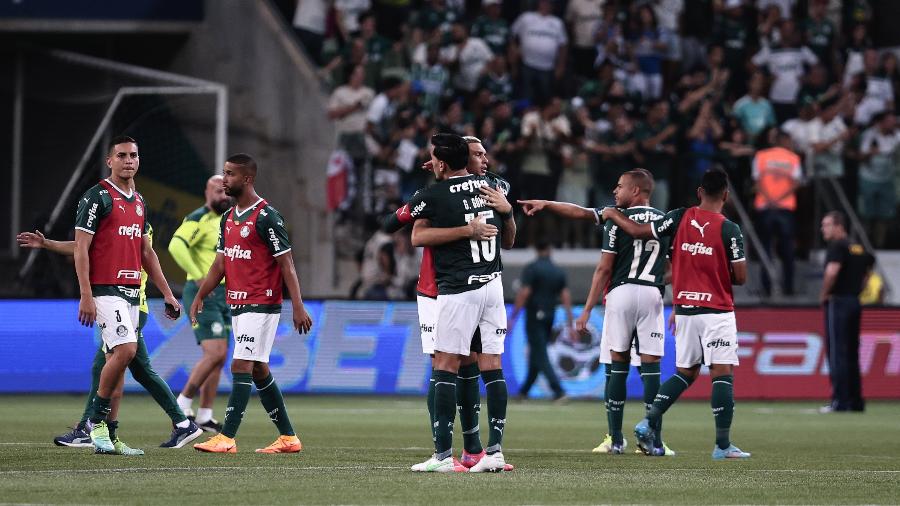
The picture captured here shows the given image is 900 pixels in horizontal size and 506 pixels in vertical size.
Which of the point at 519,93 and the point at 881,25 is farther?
the point at 881,25

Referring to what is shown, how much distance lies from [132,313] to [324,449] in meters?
2.01

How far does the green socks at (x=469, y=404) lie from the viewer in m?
10.4

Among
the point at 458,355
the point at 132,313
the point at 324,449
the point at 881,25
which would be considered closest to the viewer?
the point at 458,355

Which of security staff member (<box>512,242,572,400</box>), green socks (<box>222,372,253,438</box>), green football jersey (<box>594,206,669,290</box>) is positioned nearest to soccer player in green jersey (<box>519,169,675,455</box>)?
green football jersey (<box>594,206,669,290</box>)

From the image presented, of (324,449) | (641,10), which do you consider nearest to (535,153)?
(641,10)

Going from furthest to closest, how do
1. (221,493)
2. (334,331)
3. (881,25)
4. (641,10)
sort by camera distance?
(881,25) < (641,10) < (334,331) < (221,493)

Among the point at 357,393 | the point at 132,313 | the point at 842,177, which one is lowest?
the point at 357,393

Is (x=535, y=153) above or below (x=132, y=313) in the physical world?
above

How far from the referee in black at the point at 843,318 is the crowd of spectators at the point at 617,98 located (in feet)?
10.6

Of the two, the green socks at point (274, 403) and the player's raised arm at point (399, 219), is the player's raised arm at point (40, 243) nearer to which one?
the green socks at point (274, 403)

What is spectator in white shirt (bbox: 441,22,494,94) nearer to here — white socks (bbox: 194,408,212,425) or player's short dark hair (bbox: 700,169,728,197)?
white socks (bbox: 194,408,212,425)

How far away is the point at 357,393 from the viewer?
72.4 ft

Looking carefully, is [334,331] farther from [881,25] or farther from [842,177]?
[881,25]

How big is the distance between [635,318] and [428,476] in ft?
11.3
